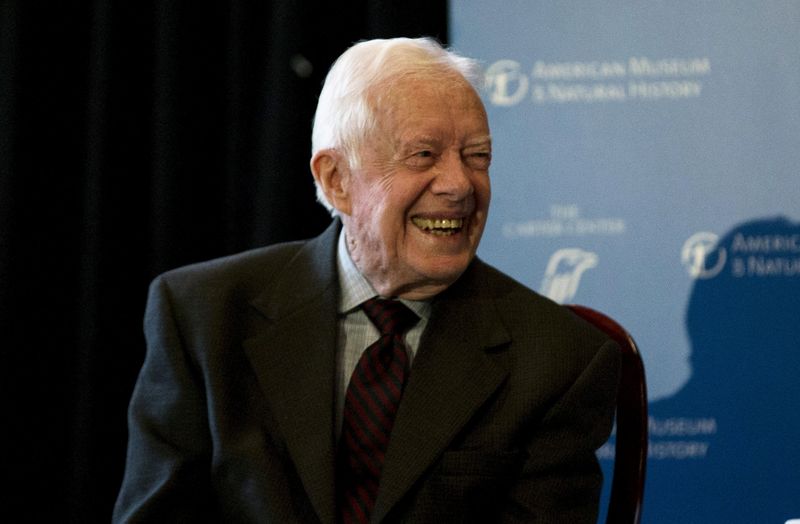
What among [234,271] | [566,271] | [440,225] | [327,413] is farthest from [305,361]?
[566,271]

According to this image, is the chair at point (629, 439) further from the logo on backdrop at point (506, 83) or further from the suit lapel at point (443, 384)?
the logo on backdrop at point (506, 83)

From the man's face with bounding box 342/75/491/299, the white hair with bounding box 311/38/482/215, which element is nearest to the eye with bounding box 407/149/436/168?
the man's face with bounding box 342/75/491/299

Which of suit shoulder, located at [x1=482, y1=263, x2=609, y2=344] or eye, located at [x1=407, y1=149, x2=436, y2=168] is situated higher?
eye, located at [x1=407, y1=149, x2=436, y2=168]

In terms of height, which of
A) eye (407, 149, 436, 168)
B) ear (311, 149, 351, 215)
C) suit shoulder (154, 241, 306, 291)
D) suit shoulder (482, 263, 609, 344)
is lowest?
suit shoulder (482, 263, 609, 344)

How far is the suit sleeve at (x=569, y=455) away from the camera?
2.03m

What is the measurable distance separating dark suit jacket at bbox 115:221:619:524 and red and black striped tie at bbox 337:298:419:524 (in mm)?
40

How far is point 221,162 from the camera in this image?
346cm

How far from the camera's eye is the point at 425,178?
208cm

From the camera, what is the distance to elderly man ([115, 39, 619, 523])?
2033mm

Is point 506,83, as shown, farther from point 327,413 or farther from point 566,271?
point 327,413

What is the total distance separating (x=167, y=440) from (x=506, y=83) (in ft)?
5.30

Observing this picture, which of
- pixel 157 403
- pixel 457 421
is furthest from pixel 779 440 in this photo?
pixel 157 403

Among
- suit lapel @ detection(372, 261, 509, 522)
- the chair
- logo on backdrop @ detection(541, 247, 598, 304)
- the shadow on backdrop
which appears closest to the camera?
suit lapel @ detection(372, 261, 509, 522)

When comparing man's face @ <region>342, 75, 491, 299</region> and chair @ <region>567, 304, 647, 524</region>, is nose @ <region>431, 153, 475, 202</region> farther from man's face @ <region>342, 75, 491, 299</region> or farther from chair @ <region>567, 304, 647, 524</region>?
chair @ <region>567, 304, 647, 524</region>
